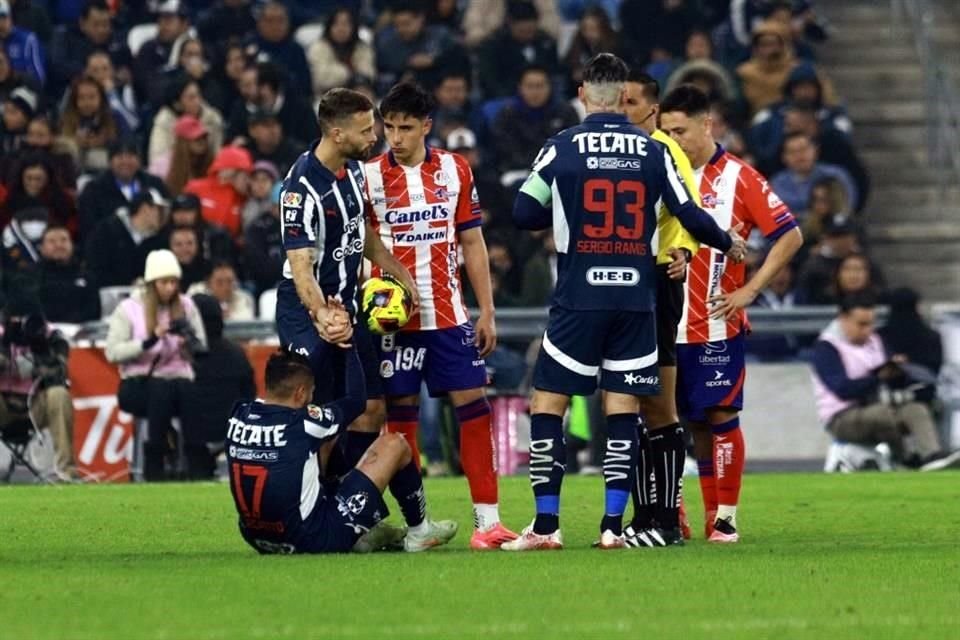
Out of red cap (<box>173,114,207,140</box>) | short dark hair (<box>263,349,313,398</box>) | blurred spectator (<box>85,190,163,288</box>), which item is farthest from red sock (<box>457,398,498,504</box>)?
red cap (<box>173,114,207,140</box>)

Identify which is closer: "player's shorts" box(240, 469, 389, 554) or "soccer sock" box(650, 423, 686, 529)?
"player's shorts" box(240, 469, 389, 554)

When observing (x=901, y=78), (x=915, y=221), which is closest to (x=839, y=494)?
(x=915, y=221)

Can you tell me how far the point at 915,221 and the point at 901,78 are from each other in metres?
2.25

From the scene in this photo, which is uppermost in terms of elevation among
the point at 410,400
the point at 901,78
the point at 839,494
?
the point at 901,78

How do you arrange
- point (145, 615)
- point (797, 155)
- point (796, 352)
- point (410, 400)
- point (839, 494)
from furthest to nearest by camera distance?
point (797, 155) < point (796, 352) < point (839, 494) < point (410, 400) < point (145, 615)

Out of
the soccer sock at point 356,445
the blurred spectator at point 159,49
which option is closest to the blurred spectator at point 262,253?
the blurred spectator at point 159,49

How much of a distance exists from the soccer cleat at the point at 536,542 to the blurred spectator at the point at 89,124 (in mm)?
12374

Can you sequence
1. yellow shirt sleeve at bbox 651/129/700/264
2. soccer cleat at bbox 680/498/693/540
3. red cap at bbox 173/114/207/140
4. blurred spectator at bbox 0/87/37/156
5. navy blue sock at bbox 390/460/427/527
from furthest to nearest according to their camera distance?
red cap at bbox 173/114/207/140 → blurred spectator at bbox 0/87/37/156 → soccer cleat at bbox 680/498/693/540 → yellow shirt sleeve at bbox 651/129/700/264 → navy blue sock at bbox 390/460/427/527

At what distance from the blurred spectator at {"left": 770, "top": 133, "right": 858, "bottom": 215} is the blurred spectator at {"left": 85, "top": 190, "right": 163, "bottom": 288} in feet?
20.8

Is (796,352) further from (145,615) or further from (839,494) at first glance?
(145,615)

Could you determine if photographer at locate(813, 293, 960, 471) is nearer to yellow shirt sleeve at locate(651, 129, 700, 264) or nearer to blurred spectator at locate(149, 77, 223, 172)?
blurred spectator at locate(149, 77, 223, 172)

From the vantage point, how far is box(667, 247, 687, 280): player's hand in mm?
11781

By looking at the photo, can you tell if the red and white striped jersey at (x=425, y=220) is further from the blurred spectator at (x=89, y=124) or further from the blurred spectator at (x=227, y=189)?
the blurred spectator at (x=89, y=124)

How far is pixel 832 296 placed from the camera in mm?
22125
